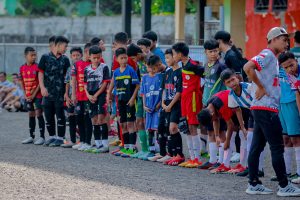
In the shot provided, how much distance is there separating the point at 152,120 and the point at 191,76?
1242 mm

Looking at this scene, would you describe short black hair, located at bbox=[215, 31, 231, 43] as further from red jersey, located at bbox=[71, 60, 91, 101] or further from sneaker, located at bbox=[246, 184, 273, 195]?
red jersey, located at bbox=[71, 60, 91, 101]

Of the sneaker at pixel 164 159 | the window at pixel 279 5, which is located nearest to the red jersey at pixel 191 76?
the sneaker at pixel 164 159

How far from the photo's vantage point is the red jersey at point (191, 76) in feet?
46.8

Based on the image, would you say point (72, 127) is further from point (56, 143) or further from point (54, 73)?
point (54, 73)

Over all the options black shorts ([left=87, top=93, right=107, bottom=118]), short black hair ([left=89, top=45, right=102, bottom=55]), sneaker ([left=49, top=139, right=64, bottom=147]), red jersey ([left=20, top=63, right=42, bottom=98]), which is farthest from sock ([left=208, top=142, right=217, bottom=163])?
red jersey ([left=20, top=63, right=42, bottom=98])

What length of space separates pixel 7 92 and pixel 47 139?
1172 cm

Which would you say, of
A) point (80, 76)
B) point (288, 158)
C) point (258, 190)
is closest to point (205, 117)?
point (288, 158)

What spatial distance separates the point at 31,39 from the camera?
5697 cm

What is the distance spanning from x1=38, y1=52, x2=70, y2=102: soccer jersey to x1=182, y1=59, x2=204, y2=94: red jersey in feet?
12.5

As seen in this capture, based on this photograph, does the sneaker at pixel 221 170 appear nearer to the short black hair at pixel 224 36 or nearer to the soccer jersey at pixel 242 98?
the soccer jersey at pixel 242 98

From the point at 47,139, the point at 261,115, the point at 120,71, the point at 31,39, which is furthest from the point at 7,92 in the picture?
the point at 31,39

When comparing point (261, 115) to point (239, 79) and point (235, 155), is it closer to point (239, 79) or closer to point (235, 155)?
point (239, 79)

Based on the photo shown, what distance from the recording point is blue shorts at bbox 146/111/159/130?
1509 centimetres

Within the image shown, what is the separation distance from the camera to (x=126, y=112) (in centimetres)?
1576
